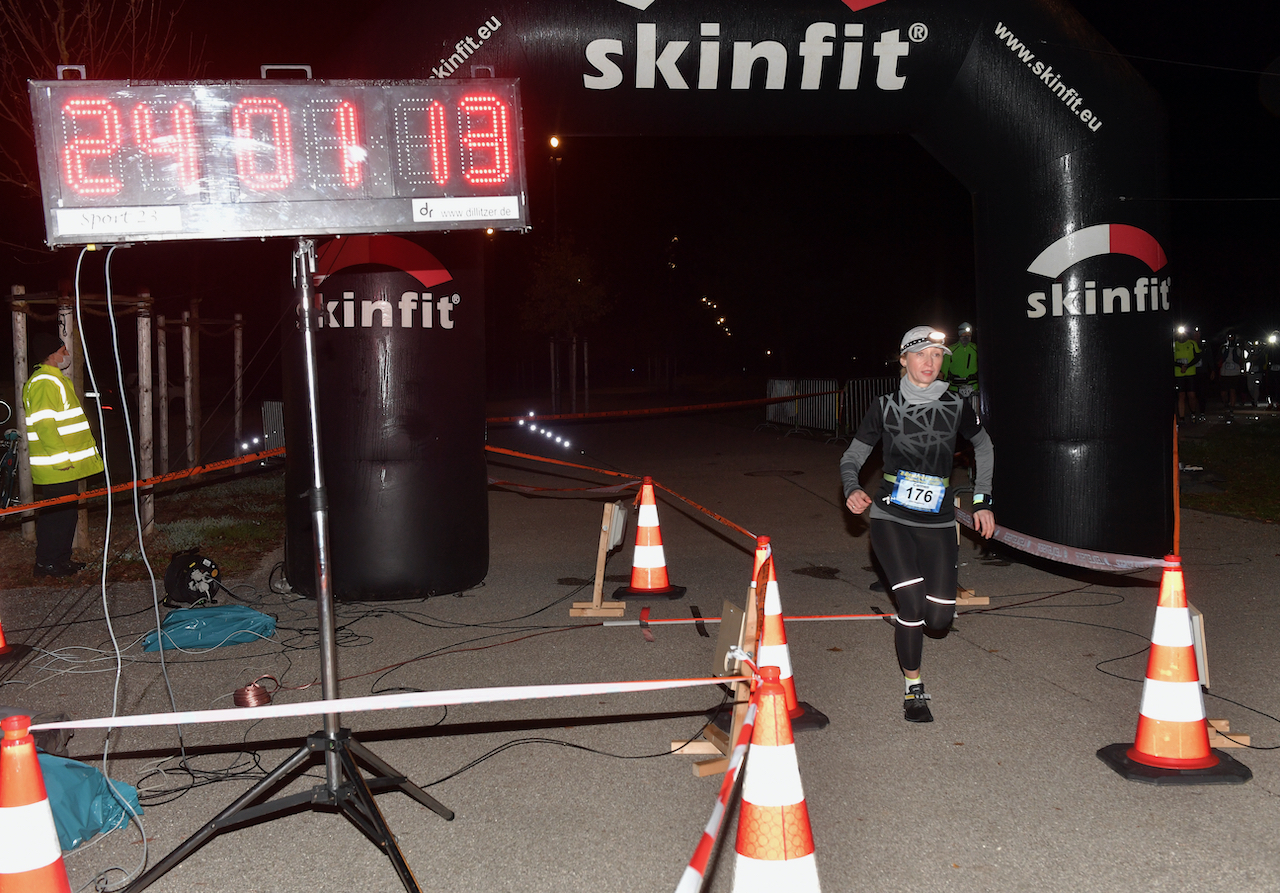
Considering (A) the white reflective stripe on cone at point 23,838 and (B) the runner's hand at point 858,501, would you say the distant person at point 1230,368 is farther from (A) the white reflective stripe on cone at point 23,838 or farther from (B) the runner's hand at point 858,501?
(A) the white reflective stripe on cone at point 23,838

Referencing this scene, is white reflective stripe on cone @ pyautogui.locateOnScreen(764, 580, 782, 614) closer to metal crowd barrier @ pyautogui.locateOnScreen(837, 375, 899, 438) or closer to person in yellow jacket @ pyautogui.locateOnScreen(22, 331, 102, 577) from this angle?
person in yellow jacket @ pyautogui.locateOnScreen(22, 331, 102, 577)

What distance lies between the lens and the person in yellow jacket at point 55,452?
8.84m

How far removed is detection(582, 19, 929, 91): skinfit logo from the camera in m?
7.38

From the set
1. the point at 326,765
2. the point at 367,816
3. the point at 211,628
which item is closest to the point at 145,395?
the point at 211,628

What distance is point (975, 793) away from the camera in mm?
4285

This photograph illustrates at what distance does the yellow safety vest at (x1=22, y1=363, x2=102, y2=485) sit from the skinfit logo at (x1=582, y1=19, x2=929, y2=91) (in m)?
5.29

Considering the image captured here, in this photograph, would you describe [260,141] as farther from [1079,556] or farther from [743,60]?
[1079,556]

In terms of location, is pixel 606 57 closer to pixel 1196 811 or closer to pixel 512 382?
pixel 1196 811

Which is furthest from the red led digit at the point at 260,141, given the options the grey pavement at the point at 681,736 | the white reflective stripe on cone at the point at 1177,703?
the white reflective stripe on cone at the point at 1177,703

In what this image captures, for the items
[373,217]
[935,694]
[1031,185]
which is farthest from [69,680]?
[1031,185]

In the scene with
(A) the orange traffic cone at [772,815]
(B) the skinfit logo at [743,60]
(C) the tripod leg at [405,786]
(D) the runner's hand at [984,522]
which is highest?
(B) the skinfit logo at [743,60]

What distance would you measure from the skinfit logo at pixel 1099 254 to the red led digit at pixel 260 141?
6.11 meters

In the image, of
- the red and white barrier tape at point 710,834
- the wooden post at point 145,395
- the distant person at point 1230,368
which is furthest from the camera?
the distant person at point 1230,368

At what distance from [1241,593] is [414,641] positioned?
6.10m
